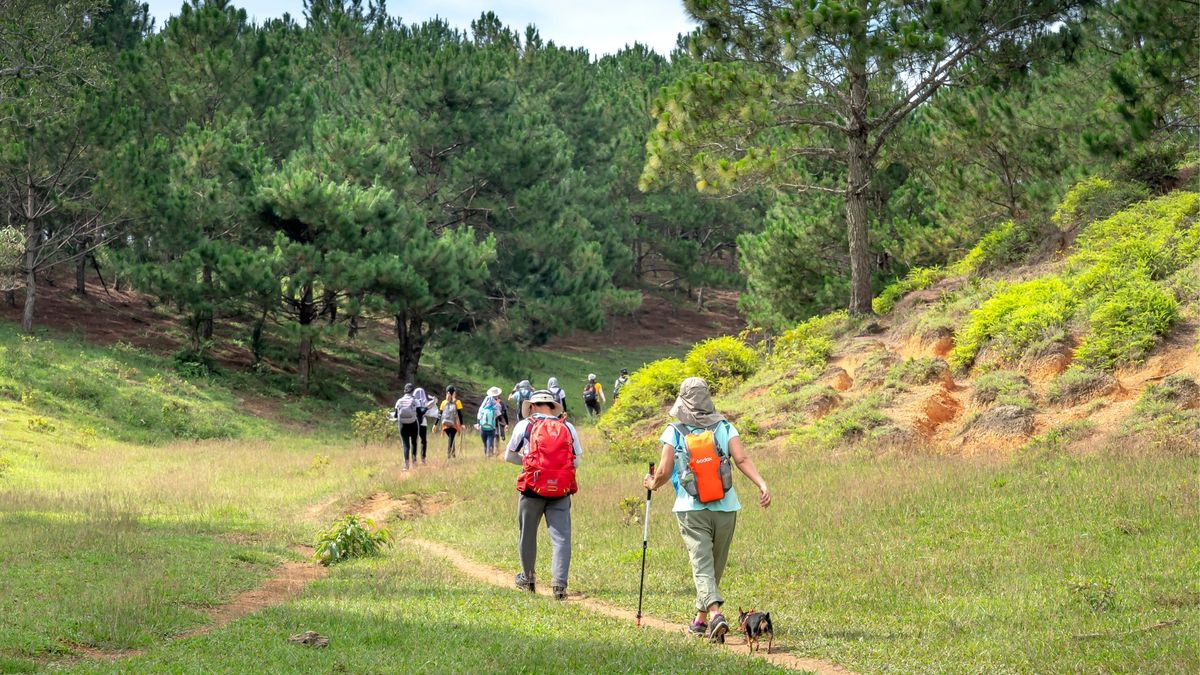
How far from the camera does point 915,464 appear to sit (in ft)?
47.0

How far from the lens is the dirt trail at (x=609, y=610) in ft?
24.1

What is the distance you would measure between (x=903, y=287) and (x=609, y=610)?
16498 mm

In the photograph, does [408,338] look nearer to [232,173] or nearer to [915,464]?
[232,173]

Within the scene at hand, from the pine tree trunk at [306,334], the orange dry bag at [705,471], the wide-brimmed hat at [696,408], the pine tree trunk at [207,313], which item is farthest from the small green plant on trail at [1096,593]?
the pine tree trunk at [306,334]

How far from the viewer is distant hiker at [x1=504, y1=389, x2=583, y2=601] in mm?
10055

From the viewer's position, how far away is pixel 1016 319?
57.3 ft

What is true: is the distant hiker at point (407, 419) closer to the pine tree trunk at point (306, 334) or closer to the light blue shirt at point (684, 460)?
the light blue shirt at point (684, 460)

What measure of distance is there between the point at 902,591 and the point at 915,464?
543 cm

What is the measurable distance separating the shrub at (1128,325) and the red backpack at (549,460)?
8.99 metres

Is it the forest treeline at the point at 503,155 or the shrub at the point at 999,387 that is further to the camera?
the forest treeline at the point at 503,155

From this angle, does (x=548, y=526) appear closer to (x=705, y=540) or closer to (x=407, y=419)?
(x=705, y=540)

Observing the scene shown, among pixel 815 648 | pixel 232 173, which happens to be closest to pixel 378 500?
pixel 815 648

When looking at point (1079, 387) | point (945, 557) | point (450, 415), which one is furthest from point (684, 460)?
point (450, 415)

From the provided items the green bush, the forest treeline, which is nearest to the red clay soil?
the forest treeline
